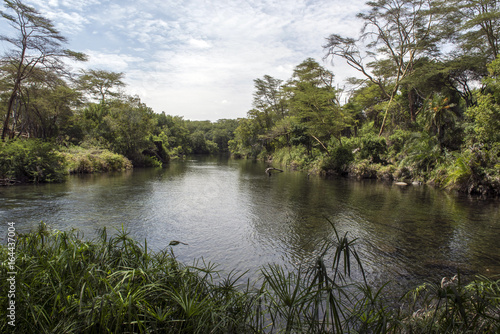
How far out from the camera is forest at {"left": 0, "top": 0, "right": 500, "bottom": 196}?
1588 centimetres

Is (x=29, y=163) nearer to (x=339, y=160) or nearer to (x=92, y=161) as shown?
(x=92, y=161)

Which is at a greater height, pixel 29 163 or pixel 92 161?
pixel 29 163

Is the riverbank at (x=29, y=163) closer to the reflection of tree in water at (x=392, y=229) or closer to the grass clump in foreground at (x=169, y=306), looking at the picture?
the reflection of tree in water at (x=392, y=229)

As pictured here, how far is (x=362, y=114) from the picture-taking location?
1625 inches

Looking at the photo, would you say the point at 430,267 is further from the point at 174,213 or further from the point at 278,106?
the point at 278,106

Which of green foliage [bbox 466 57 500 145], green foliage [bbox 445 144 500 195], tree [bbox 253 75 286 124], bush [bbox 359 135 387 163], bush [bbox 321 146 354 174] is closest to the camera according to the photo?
green foliage [bbox 445 144 500 195]

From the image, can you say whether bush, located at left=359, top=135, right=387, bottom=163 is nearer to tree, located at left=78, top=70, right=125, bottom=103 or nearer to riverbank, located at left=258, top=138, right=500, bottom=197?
riverbank, located at left=258, top=138, right=500, bottom=197

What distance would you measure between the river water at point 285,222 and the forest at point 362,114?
3002 millimetres

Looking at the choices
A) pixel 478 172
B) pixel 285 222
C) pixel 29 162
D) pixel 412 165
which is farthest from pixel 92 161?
pixel 478 172

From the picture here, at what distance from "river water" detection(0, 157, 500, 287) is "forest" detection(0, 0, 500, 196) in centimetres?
300

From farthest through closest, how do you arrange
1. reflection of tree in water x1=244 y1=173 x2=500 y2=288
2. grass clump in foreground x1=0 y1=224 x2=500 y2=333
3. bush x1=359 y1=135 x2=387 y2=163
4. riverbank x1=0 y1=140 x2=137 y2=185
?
bush x1=359 y1=135 x2=387 y2=163
riverbank x1=0 y1=140 x2=137 y2=185
reflection of tree in water x1=244 y1=173 x2=500 y2=288
grass clump in foreground x1=0 y1=224 x2=500 y2=333

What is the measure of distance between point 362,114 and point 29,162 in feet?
132

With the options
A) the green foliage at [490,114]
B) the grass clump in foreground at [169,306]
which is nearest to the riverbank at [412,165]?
the green foliage at [490,114]

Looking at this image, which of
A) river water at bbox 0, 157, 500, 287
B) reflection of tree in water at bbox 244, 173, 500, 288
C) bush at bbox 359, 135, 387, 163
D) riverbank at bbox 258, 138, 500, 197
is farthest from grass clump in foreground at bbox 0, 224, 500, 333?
bush at bbox 359, 135, 387, 163
